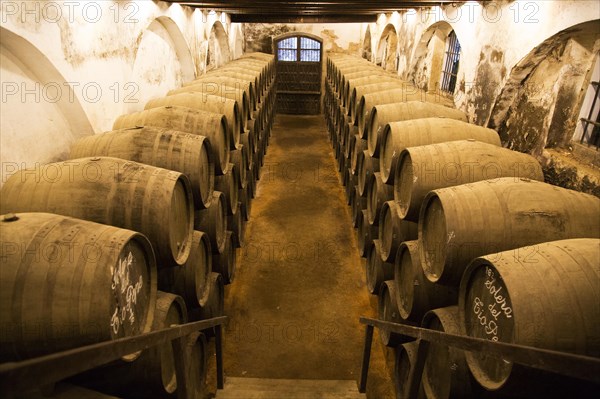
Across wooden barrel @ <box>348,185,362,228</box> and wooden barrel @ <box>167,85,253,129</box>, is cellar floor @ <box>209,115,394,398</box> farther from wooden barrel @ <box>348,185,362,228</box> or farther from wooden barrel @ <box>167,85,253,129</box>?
wooden barrel @ <box>167,85,253,129</box>

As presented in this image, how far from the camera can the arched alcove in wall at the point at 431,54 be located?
8242 mm

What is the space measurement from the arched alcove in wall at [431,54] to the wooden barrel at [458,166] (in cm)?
569

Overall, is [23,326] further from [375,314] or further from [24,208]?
[375,314]

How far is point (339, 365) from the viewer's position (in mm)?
3791

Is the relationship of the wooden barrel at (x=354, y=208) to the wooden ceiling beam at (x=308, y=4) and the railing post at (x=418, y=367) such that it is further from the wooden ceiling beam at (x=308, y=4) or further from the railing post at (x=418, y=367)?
the railing post at (x=418, y=367)

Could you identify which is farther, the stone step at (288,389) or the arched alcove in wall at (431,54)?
the arched alcove in wall at (431,54)

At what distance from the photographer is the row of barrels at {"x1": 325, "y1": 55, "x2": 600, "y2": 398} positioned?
65.3 inches

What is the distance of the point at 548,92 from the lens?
432 cm

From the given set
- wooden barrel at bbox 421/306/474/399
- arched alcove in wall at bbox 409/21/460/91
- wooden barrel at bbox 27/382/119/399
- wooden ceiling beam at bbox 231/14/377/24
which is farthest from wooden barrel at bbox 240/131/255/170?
wooden ceiling beam at bbox 231/14/377/24

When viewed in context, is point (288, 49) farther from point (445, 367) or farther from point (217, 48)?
point (445, 367)

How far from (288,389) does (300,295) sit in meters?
1.63

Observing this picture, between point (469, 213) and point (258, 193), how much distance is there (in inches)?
217

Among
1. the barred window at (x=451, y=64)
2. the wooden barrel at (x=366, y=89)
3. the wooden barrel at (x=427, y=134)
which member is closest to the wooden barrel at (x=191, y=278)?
the wooden barrel at (x=427, y=134)

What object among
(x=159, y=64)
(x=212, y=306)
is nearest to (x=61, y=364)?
(x=212, y=306)
